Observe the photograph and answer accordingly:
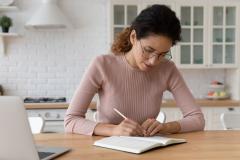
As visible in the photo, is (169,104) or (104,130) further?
(169,104)

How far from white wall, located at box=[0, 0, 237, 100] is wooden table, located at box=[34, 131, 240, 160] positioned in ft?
9.00

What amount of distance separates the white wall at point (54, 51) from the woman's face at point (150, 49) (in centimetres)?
261

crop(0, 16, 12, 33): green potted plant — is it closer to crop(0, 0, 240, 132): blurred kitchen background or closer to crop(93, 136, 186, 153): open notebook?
crop(0, 0, 240, 132): blurred kitchen background

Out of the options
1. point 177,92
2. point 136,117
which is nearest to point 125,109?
point 136,117

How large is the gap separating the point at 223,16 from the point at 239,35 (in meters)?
0.29

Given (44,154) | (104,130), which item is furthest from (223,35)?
(44,154)

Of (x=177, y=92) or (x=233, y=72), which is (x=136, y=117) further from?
(x=233, y=72)

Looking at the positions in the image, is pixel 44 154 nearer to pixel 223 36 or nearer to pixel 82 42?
pixel 82 42

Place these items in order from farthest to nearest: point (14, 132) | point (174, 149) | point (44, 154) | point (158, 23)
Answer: point (158, 23) < point (174, 149) < point (44, 154) < point (14, 132)

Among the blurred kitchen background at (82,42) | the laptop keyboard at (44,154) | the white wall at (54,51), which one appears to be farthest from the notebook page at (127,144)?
the white wall at (54,51)

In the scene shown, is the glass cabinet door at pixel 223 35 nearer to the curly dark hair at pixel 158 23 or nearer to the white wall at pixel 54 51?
the white wall at pixel 54 51

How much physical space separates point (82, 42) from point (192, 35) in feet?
4.28

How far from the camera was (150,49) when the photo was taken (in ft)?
5.65

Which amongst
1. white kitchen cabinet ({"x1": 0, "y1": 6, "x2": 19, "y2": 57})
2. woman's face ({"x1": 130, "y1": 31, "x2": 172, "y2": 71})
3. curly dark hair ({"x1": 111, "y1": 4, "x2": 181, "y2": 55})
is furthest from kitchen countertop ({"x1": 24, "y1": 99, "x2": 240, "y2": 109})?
curly dark hair ({"x1": 111, "y1": 4, "x2": 181, "y2": 55})
